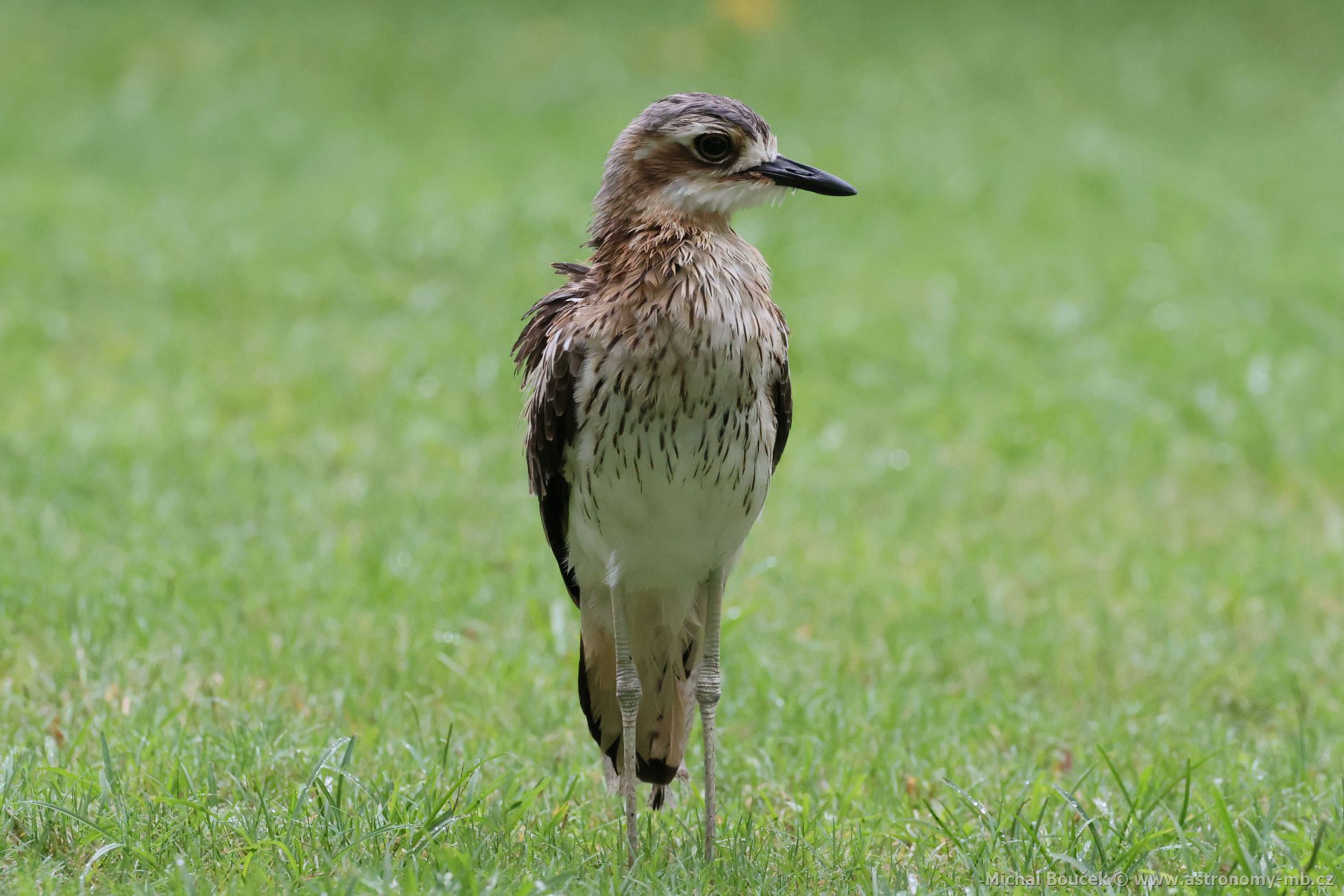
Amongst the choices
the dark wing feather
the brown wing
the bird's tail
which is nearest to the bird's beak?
the dark wing feather

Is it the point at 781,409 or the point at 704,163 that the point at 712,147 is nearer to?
the point at 704,163

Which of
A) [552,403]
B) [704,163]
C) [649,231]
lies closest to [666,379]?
[552,403]

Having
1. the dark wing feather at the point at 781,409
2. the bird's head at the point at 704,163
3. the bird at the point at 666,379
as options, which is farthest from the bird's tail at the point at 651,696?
the bird's head at the point at 704,163

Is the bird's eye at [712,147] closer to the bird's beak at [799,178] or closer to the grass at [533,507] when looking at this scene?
the bird's beak at [799,178]

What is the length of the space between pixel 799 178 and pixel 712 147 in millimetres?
247

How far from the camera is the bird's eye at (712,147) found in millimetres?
3908

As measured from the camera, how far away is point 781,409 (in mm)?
4102

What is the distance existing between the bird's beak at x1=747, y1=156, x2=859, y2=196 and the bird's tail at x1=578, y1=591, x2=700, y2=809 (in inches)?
53.3

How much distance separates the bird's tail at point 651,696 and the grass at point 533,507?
160mm

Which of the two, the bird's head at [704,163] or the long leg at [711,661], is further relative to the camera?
the long leg at [711,661]

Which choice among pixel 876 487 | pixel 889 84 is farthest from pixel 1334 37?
pixel 876 487

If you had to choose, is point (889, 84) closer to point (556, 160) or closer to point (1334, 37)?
point (556, 160)

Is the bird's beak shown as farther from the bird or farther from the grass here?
the grass

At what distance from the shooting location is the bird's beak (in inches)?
154
